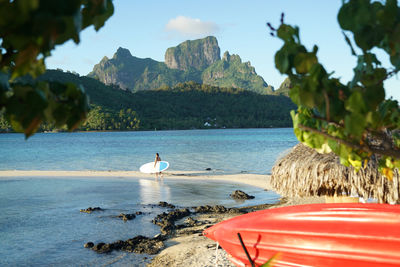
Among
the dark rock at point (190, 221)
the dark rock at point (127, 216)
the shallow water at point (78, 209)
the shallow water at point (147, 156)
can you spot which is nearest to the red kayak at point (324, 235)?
the shallow water at point (78, 209)

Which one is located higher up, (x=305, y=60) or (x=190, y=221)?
(x=305, y=60)

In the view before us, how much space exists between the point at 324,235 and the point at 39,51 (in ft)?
10.8

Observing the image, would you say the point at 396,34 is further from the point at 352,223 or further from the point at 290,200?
the point at 290,200

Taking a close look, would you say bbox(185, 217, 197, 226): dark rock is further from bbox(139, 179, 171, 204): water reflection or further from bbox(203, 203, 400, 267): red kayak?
bbox(203, 203, 400, 267): red kayak

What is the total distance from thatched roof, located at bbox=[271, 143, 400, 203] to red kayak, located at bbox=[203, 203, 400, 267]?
289 centimetres

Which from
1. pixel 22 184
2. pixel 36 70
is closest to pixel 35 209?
pixel 22 184

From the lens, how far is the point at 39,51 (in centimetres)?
65

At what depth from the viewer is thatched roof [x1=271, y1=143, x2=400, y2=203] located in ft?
20.2

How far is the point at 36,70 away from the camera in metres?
0.81

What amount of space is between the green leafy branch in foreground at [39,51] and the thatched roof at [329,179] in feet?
20.1

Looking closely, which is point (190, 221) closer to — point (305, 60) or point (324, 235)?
point (324, 235)

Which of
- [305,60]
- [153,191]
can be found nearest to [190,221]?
[153,191]

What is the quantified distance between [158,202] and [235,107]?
293ft

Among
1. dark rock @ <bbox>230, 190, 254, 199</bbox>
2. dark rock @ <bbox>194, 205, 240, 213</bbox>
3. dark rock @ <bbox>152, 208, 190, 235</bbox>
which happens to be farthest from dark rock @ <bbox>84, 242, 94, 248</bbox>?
dark rock @ <bbox>230, 190, 254, 199</bbox>
